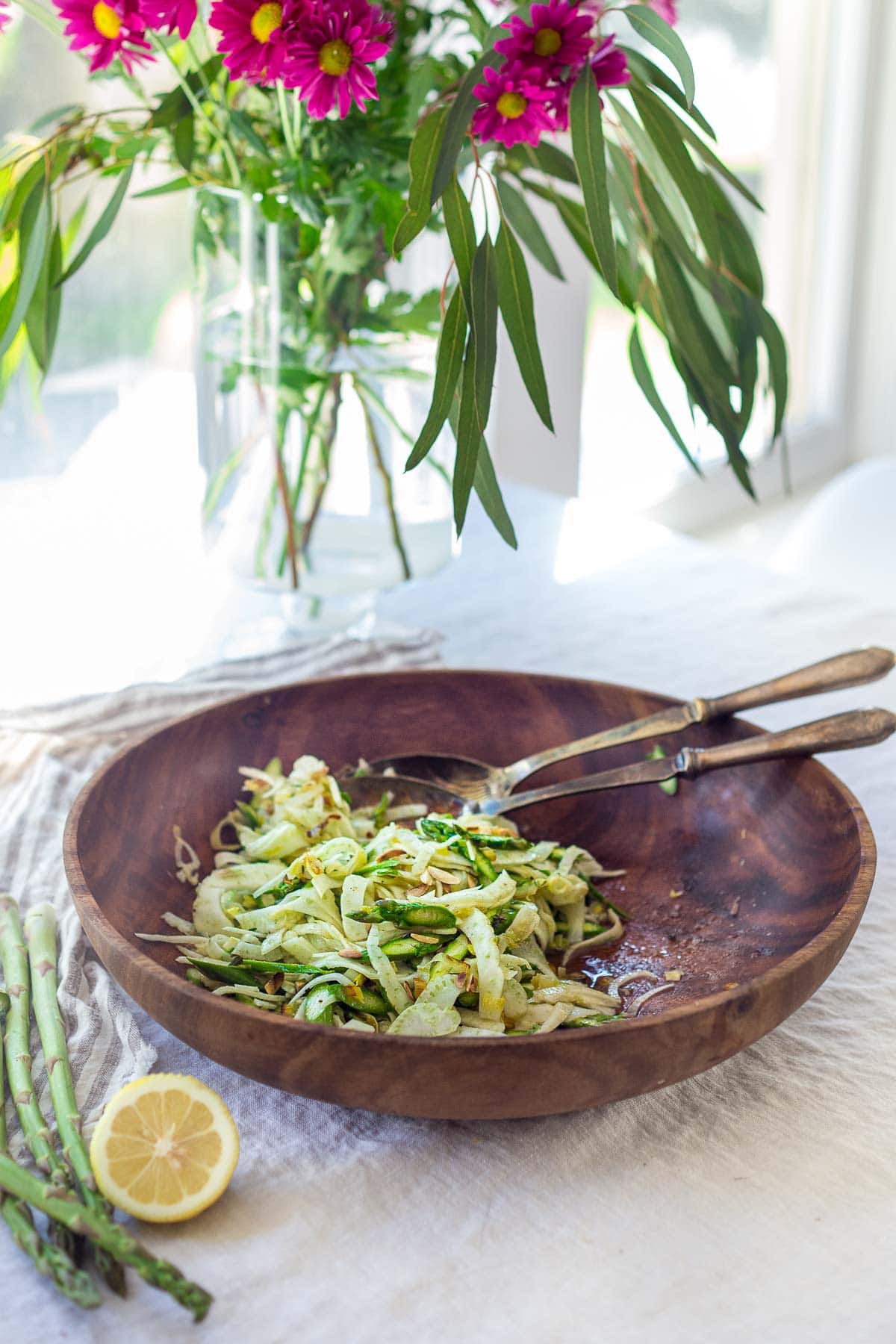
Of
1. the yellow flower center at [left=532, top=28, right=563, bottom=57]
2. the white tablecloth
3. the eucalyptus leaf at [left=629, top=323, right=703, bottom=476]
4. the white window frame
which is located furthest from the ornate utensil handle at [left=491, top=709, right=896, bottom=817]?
the white window frame

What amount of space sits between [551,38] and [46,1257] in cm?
72

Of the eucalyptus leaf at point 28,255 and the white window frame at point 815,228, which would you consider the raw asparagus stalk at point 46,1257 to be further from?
the white window frame at point 815,228

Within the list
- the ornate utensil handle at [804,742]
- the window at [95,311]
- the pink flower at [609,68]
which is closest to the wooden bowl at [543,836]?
the ornate utensil handle at [804,742]

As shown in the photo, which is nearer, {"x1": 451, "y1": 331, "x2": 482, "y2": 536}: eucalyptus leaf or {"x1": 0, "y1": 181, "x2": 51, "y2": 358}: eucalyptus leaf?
{"x1": 451, "y1": 331, "x2": 482, "y2": 536}: eucalyptus leaf

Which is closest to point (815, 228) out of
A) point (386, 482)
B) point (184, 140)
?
point (386, 482)

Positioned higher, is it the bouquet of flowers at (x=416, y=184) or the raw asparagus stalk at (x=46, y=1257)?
the bouquet of flowers at (x=416, y=184)

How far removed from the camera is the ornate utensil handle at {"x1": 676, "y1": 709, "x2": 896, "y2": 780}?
0.82 m

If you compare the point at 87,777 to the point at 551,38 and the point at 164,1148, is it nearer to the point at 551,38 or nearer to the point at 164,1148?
the point at 164,1148

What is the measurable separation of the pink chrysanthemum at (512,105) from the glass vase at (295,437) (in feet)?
0.84

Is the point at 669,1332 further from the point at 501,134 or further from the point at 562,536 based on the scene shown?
the point at 562,536

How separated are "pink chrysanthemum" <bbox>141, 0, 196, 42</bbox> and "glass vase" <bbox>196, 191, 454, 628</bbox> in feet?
0.61

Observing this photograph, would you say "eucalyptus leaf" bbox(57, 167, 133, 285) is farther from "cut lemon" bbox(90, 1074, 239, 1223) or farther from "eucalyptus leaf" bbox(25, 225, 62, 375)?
"cut lemon" bbox(90, 1074, 239, 1223)

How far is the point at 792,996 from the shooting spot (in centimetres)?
61

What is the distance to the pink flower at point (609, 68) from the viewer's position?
0.81 metres
